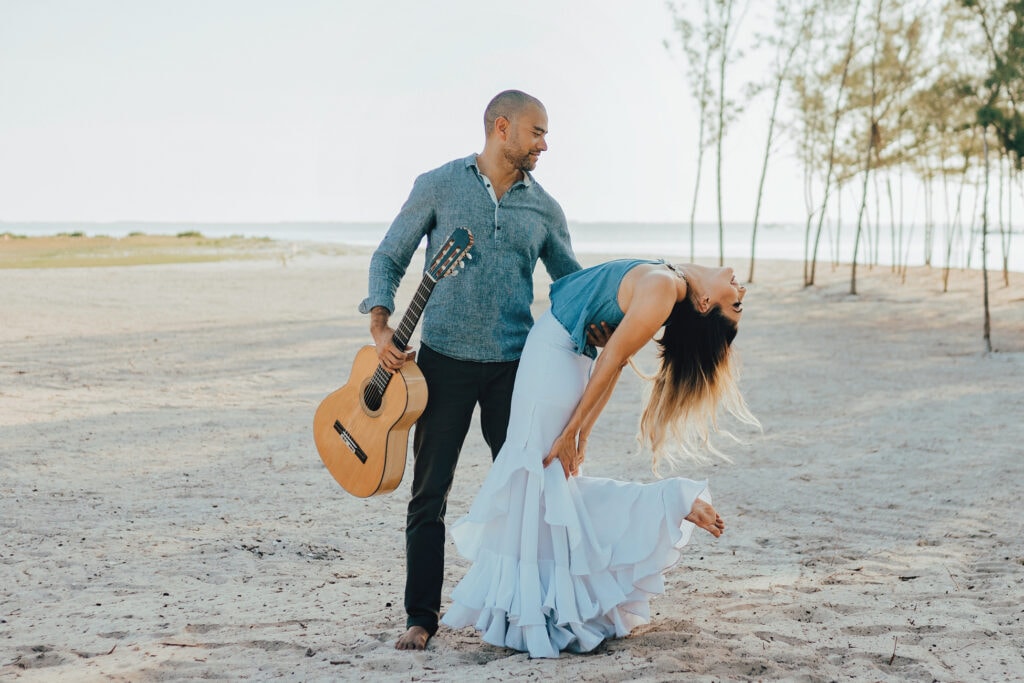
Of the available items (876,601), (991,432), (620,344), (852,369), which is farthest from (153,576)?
(852,369)

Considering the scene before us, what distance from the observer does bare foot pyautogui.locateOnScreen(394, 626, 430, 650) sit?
12.4 ft

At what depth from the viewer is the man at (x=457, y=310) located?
381 centimetres

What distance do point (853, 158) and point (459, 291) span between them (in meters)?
24.9

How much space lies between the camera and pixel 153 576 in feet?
15.3

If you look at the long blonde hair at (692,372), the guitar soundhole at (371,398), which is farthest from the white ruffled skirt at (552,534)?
the guitar soundhole at (371,398)

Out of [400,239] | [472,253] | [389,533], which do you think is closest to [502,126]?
[472,253]

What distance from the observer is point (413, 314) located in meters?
3.82

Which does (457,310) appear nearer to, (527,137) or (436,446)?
(436,446)

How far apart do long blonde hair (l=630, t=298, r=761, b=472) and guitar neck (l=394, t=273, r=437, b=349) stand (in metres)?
0.88

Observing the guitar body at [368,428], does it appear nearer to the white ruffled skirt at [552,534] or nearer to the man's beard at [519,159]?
the white ruffled skirt at [552,534]

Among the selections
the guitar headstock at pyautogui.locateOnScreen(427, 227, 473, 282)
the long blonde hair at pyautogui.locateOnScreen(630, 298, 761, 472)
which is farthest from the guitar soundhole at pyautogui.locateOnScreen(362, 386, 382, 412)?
the long blonde hair at pyautogui.locateOnScreen(630, 298, 761, 472)

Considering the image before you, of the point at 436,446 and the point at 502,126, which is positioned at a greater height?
the point at 502,126

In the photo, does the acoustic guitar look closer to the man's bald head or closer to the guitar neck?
the guitar neck

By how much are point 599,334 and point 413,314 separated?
747 mm
